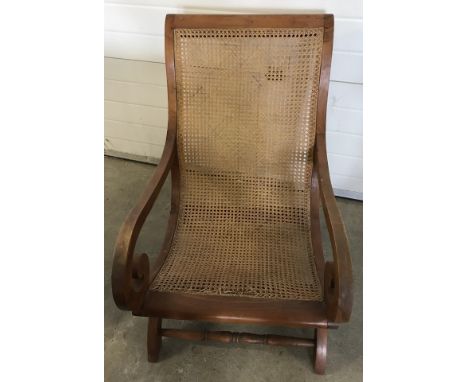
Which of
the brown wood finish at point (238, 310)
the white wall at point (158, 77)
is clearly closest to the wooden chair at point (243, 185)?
the brown wood finish at point (238, 310)

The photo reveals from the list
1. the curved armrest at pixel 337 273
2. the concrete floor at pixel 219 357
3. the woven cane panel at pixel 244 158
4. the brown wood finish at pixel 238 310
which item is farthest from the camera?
the concrete floor at pixel 219 357

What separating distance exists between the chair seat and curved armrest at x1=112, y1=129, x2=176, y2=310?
72 millimetres

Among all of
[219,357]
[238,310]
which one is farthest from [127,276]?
[219,357]

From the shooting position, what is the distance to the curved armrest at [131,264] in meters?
0.87

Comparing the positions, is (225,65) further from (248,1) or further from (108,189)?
(108,189)

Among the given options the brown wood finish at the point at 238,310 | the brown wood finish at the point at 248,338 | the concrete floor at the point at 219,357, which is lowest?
the concrete floor at the point at 219,357

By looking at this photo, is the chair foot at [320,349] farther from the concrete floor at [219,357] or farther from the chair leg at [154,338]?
the chair leg at [154,338]

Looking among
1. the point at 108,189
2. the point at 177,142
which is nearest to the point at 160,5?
the point at 177,142

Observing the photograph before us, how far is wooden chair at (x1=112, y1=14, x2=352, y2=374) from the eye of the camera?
96cm

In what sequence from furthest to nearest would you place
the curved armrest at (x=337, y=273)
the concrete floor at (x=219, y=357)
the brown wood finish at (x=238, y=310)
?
the concrete floor at (x=219, y=357) → the brown wood finish at (x=238, y=310) → the curved armrest at (x=337, y=273)

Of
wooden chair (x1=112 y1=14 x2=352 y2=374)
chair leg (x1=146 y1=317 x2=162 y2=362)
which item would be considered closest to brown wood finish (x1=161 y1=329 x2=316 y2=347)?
wooden chair (x1=112 y1=14 x2=352 y2=374)

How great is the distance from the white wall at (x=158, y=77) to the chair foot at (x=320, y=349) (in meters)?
0.84

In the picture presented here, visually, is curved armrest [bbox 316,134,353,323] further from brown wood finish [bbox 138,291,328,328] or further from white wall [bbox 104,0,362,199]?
white wall [bbox 104,0,362,199]

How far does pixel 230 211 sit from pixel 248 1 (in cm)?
74
